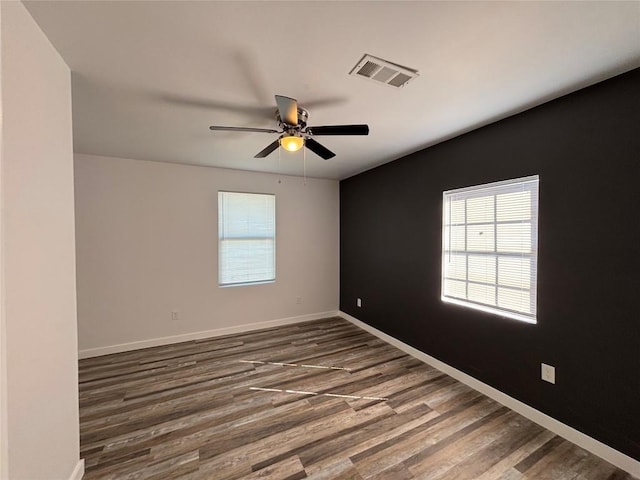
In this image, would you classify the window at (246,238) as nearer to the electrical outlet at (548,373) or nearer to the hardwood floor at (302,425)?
the hardwood floor at (302,425)

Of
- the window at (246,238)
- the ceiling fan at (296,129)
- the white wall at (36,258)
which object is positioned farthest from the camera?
the window at (246,238)

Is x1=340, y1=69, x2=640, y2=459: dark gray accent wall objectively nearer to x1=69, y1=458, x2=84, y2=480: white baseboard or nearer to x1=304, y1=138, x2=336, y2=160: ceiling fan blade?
x1=304, y1=138, x2=336, y2=160: ceiling fan blade

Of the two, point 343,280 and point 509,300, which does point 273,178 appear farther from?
point 509,300

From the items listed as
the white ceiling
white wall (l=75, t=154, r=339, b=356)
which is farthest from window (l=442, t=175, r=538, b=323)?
white wall (l=75, t=154, r=339, b=356)

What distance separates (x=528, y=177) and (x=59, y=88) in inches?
131

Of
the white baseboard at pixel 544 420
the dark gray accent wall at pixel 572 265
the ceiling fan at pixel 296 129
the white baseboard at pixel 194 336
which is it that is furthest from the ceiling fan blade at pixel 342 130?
the white baseboard at pixel 194 336

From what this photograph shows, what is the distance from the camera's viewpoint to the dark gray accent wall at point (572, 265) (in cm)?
163

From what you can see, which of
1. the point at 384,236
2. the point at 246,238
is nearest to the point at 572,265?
the point at 384,236

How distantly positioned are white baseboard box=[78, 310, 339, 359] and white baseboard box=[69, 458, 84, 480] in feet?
6.76

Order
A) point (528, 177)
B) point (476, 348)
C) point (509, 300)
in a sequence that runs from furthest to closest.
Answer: point (476, 348) < point (509, 300) < point (528, 177)

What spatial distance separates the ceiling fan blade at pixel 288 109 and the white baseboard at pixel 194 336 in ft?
10.8

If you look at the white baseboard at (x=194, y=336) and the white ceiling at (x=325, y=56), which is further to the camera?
the white baseboard at (x=194, y=336)

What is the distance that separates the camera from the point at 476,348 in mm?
2510

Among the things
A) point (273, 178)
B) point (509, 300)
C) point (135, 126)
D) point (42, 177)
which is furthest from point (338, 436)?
point (273, 178)
